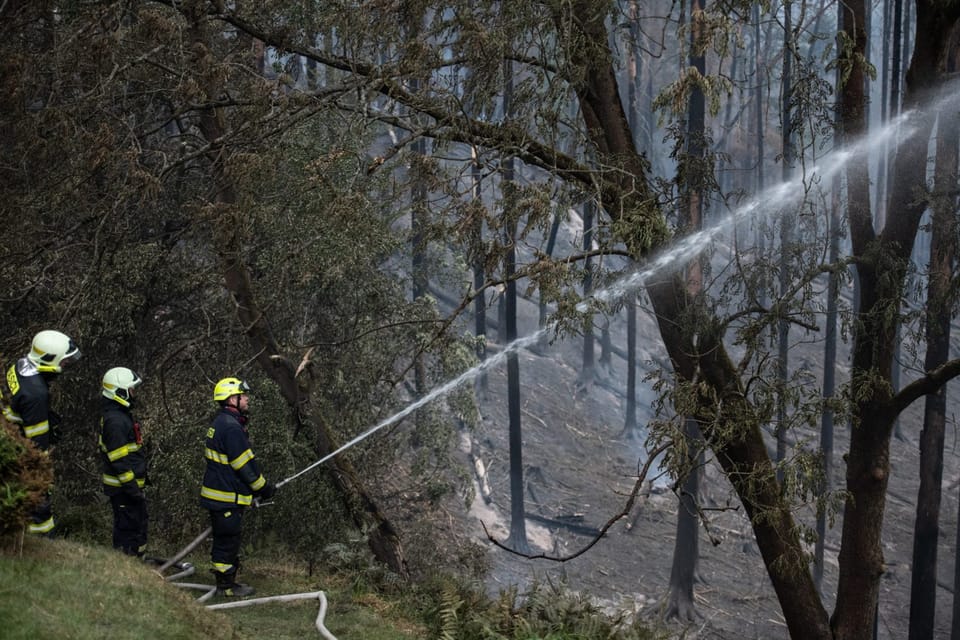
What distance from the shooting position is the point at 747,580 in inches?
961

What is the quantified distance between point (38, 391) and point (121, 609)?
8.33ft

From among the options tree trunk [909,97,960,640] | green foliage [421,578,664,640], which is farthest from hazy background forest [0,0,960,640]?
tree trunk [909,97,960,640]

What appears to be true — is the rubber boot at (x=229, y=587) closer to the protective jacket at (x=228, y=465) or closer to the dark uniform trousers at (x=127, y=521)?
the protective jacket at (x=228, y=465)

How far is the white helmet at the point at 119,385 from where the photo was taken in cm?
796

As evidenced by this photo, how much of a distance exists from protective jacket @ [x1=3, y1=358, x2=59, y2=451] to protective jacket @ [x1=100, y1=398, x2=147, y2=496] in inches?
18.9

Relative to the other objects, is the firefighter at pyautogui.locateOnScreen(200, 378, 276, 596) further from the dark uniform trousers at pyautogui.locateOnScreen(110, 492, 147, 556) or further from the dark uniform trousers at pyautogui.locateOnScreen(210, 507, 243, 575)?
the dark uniform trousers at pyautogui.locateOnScreen(110, 492, 147, 556)

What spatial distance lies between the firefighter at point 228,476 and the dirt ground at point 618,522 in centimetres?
1094

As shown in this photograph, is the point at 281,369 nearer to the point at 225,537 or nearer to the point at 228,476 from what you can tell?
the point at 228,476

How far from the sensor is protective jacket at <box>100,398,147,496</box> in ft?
26.1

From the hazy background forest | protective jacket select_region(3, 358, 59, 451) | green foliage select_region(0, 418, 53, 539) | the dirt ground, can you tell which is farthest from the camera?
the dirt ground

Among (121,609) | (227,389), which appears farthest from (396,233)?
(121,609)

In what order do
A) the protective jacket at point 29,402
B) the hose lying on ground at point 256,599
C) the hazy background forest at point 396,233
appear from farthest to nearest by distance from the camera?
the hazy background forest at point 396,233 < the protective jacket at point 29,402 < the hose lying on ground at point 256,599

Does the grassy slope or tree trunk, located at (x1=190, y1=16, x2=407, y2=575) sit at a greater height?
tree trunk, located at (x1=190, y1=16, x2=407, y2=575)

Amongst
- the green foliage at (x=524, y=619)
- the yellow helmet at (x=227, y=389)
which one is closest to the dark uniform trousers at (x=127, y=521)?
the yellow helmet at (x=227, y=389)
